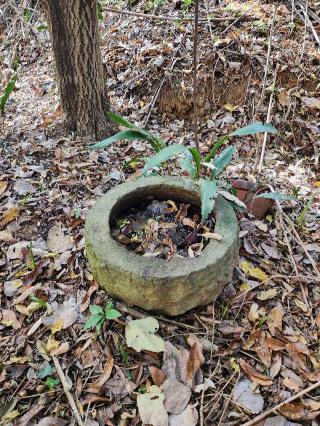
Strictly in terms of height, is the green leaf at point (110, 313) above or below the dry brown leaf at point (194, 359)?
above

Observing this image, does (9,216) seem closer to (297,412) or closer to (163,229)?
(163,229)

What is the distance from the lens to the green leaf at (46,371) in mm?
1685

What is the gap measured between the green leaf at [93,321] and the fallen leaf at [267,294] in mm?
844

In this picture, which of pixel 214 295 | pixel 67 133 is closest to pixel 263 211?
pixel 214 295

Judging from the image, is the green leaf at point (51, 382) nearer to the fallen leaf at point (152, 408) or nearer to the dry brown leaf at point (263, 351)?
the fallen leaf at point (152, 408)

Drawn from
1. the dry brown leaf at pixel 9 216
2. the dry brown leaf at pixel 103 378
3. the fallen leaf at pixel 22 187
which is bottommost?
the dry brown leaf at pixel 103 378

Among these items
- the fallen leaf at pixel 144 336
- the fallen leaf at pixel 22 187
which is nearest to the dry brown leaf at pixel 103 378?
the fallen leaf at pixel 144 336

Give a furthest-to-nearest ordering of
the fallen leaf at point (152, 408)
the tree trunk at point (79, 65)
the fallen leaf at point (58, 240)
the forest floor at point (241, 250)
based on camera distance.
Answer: the tree trunk at point (79, 65) < the fallen leaf at point (58, 240) < the forest floor at point (241, 250) < the fallen leaf at point (152, 408)

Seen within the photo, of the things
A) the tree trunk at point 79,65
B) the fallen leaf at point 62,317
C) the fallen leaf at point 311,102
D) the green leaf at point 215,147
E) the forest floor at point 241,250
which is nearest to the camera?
the forest floor at point 241,250

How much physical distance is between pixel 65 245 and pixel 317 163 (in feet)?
7.02

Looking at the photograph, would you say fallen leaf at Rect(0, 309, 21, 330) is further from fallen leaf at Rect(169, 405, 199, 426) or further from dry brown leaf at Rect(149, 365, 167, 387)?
fallen leaf at Rect(169, 405, 199, 426)

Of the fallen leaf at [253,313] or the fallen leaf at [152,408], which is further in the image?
the fallen leaf at [253,313]

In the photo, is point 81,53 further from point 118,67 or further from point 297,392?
point 297,392

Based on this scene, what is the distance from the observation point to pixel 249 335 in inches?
72.3
